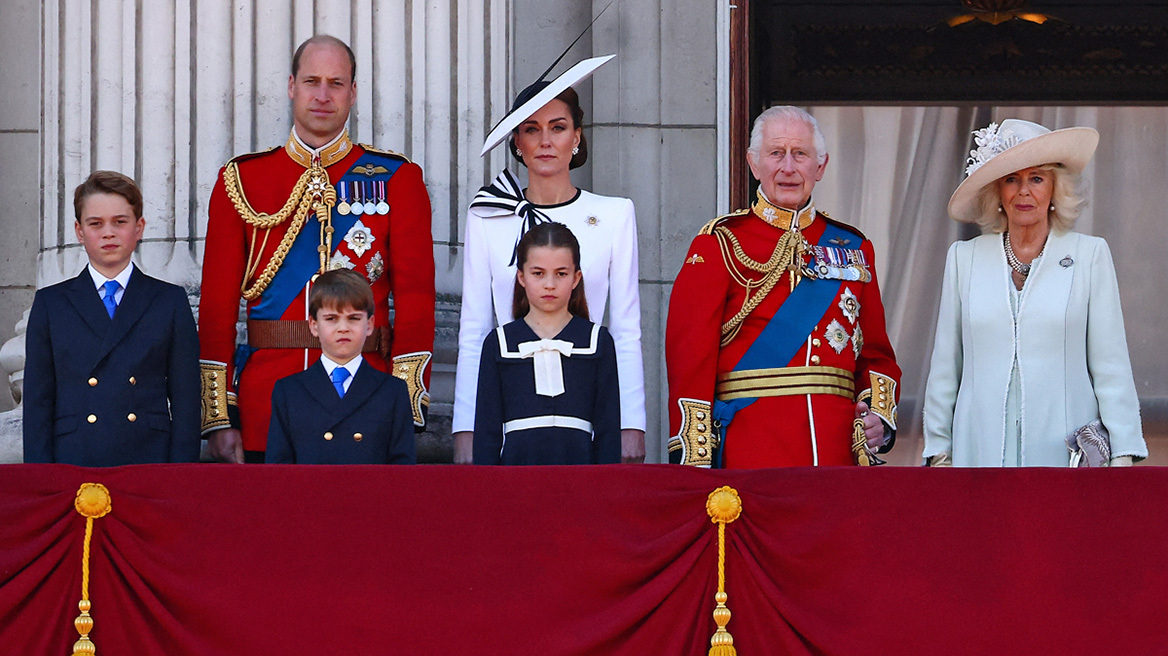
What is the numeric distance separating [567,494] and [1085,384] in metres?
1.60

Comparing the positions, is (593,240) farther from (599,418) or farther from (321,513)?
(321,513)

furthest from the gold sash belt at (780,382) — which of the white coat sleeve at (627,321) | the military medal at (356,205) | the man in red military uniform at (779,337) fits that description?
the military medal at (356,205)

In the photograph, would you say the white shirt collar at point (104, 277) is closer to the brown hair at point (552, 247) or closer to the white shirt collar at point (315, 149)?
the white shirt collar at point (315, 149)

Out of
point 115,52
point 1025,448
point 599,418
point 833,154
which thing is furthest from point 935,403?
point 833,154

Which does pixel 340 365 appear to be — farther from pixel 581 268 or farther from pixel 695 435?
pixel 695 435

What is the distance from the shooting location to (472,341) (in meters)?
5.29

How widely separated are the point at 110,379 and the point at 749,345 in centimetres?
171

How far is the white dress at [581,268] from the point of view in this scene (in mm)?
5293

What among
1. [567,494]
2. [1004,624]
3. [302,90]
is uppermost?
[302,90]

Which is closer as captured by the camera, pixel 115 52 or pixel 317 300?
pixel 317 300

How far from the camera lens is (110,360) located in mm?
4844

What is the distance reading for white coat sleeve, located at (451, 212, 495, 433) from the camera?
5207 millimetres

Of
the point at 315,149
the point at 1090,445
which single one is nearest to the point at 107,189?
the point at 315,149

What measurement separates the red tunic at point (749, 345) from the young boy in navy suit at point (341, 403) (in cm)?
76
